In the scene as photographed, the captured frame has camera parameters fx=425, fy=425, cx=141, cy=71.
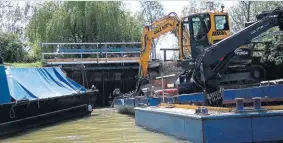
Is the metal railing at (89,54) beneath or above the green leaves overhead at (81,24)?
beneath

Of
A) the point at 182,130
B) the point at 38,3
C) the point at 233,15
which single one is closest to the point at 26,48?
the point at 38,3

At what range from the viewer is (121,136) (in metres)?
10.9

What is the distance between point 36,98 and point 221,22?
6669 mm

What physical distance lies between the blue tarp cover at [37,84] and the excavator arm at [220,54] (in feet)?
20.4

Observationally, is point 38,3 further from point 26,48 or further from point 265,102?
point 265,102

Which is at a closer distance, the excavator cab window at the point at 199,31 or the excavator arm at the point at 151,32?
the excavator cab window at the point at 199,31

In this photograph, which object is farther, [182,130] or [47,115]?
[47,115]

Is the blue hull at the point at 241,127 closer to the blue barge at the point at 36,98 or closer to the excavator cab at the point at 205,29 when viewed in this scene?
the excavator cab at the point at 205,29

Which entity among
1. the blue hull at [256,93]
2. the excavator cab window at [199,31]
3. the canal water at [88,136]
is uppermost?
the excavator cab window at [199,31]

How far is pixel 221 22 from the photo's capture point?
45.1 feet

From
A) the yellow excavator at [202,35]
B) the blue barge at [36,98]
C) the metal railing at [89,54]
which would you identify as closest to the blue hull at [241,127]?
the yellow excavator at [202,35]

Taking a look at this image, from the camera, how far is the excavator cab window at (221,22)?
13516mm

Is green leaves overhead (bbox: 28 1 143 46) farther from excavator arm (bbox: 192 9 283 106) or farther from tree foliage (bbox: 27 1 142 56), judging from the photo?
excavator arm (bbox: 192 9 283 106)

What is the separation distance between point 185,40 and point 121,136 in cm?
480
